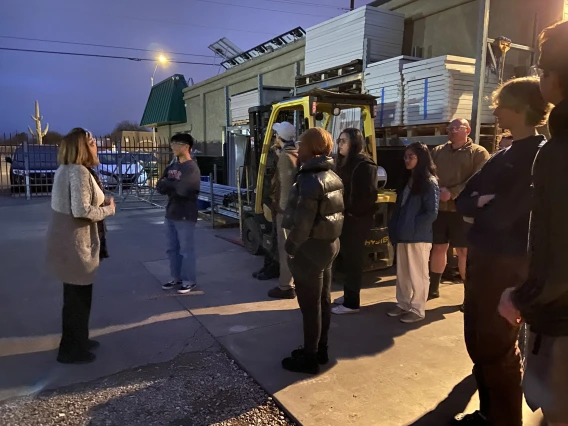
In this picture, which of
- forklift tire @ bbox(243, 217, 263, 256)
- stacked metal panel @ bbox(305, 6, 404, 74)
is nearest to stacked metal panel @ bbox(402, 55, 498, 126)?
stacked metal panel @ bbox(305, 6, 404, 74)

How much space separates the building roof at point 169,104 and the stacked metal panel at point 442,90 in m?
21.2

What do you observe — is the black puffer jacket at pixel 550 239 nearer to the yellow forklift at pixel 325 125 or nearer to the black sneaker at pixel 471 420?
the black sneaker at pixel 471 420

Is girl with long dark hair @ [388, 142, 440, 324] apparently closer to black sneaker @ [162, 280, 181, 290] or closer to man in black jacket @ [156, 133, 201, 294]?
man in black jacket @ [156, 133, 201, 294]

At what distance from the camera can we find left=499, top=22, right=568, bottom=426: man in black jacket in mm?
1503

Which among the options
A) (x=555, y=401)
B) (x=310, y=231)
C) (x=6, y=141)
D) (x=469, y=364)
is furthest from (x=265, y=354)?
(x=6, y=141)

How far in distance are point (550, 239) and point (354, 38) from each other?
868 centimetres

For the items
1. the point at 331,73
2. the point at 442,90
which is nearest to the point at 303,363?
the point at 442,90

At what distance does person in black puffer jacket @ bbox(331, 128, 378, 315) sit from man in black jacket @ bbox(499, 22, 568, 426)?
2650 millimetres

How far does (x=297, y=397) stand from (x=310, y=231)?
114 centimetres

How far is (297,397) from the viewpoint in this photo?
9.87ft

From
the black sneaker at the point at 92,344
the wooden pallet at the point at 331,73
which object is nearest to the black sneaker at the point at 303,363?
the black sneaker at the point at 92,344

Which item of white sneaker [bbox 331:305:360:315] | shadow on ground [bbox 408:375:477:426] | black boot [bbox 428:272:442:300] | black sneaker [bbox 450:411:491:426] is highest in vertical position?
black boot [bbox 428:272:442:300]

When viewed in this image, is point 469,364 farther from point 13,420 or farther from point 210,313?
point 13,420

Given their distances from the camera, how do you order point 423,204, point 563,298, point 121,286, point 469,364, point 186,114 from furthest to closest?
1. point 186,114
2. point 121,286
3. point 423,204
4. point 469,364
5. point 563,298
